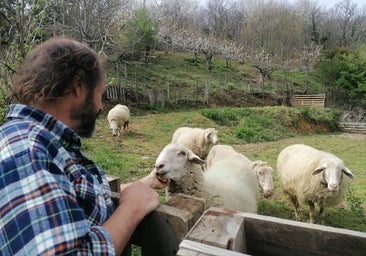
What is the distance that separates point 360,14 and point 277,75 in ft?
129

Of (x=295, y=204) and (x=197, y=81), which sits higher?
(x=197, y=81)

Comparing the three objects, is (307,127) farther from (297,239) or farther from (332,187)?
(297,239)

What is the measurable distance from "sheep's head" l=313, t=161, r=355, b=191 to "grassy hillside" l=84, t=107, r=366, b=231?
943mm

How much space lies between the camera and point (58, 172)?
3.22ft

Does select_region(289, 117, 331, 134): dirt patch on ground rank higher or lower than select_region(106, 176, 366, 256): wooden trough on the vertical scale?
lower

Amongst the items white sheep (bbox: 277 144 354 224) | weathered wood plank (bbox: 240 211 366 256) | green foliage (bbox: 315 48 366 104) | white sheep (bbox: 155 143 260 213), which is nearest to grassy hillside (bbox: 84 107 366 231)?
white sheep (bbox: 277 144 354 224)

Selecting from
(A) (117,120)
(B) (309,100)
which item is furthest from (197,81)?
(A) (117,120)

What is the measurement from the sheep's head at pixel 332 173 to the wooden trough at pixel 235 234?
13.2 ft

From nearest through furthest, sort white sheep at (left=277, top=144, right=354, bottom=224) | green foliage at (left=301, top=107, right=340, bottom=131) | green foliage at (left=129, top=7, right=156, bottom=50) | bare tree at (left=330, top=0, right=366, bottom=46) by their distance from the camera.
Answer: white sheep at (left=277, top=144, right=354, bottom=224)
green foliage at (left=301, top=107, right=340, bottom=131)
green foliage at (left=129, top=7, right=156, bottom=50)
bare tree at (left=330, top=0, right=366, bottom=46)

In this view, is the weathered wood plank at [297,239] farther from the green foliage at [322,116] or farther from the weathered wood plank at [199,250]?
the green foliage at [322,116]

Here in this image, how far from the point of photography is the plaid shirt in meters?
0.88

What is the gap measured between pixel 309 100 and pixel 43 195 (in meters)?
30.7

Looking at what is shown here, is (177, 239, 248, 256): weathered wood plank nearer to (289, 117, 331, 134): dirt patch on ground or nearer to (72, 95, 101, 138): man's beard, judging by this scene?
(72, 95, 101, 138): man's beard

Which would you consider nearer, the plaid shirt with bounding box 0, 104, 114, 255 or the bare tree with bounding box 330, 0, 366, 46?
the plaid shirt with bounding box 0, 104, 114, 255
